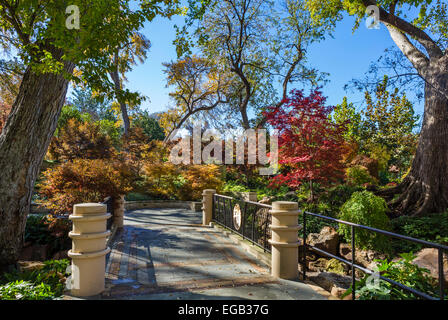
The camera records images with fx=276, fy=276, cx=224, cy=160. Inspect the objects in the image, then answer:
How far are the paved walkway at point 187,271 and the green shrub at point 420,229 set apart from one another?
374cm

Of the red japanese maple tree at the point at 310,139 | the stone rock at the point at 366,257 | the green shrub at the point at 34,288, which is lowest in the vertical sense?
the stone rock at the point at 366,257

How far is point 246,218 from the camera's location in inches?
267

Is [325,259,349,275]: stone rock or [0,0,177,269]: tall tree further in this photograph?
[325,259,349,275]: stone rock

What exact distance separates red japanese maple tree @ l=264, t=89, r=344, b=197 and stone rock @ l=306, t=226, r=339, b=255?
2.33 meters

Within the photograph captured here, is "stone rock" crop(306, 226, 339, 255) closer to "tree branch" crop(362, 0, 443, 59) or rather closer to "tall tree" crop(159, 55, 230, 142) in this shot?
"tree branch" crop(362, 0, 443, 59)

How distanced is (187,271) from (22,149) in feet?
13.0

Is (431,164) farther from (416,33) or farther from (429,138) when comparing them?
(416,33)

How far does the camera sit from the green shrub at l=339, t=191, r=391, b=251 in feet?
19.9

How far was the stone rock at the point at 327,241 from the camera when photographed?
661 centimetres

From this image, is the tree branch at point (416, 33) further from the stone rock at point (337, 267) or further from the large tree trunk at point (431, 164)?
the stone rock at point (337, 267)

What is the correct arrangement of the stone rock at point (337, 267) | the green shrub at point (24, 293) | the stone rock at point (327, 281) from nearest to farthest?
the green shrub at point (24, 293) < the stone rock at point (327, 281) < the stone rock at point (337, 267)

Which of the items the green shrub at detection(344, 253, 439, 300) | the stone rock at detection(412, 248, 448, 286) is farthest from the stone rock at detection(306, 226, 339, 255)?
the green shrub at detection(344, 253, 439, 300)

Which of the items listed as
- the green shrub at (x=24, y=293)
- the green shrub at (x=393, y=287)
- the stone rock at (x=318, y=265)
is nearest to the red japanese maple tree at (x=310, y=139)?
the stone rock at (x=318, y=265)
